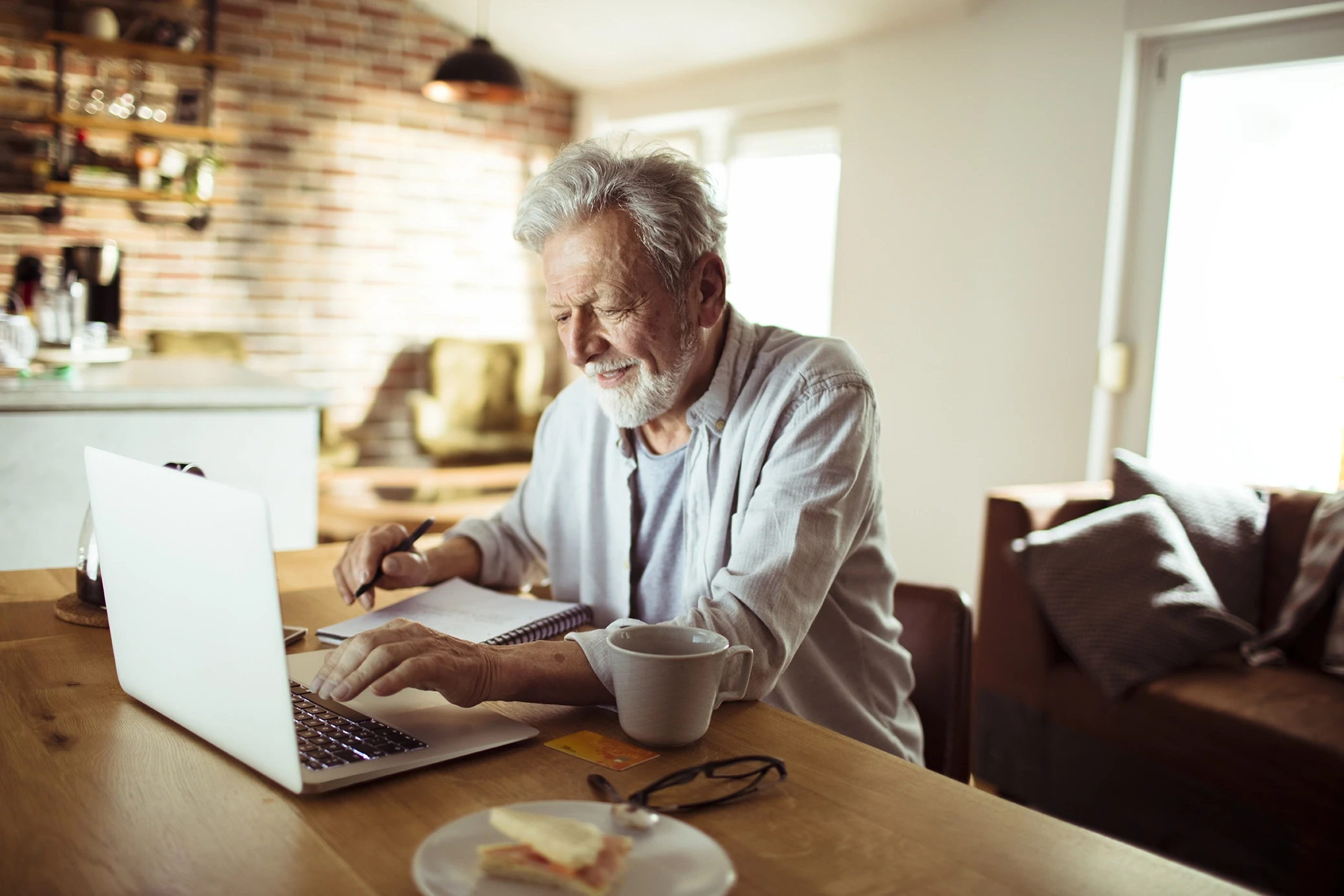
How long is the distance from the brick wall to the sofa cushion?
370 centimetres

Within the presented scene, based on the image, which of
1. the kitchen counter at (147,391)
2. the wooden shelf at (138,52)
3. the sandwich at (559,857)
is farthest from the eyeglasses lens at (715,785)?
Result: the wooden shelf at (138,52)

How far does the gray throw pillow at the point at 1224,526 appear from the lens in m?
2.58

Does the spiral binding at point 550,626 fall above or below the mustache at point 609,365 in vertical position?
below

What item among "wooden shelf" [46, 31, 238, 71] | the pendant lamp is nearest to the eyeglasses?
the pendant lamp

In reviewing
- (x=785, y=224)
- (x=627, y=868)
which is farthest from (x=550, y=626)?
(x=785, y=224)

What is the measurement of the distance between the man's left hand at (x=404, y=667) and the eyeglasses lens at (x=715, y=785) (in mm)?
228

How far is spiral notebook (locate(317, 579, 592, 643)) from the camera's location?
1.25m

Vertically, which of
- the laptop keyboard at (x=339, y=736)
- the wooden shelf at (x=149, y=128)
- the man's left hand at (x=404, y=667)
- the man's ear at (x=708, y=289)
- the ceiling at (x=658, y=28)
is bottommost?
the laptop keyboard at (x=339, y=736)

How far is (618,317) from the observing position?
1368mm

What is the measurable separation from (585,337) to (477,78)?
2592mm

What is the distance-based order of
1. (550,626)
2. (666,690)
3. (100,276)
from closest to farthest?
(666,690) → (550,626) → (100,276)

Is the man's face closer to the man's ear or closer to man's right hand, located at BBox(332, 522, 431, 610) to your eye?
the man's ear

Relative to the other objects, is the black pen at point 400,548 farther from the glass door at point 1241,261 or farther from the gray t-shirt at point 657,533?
the glass door at point 1241,261

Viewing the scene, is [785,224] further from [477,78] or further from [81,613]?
[81,613]
